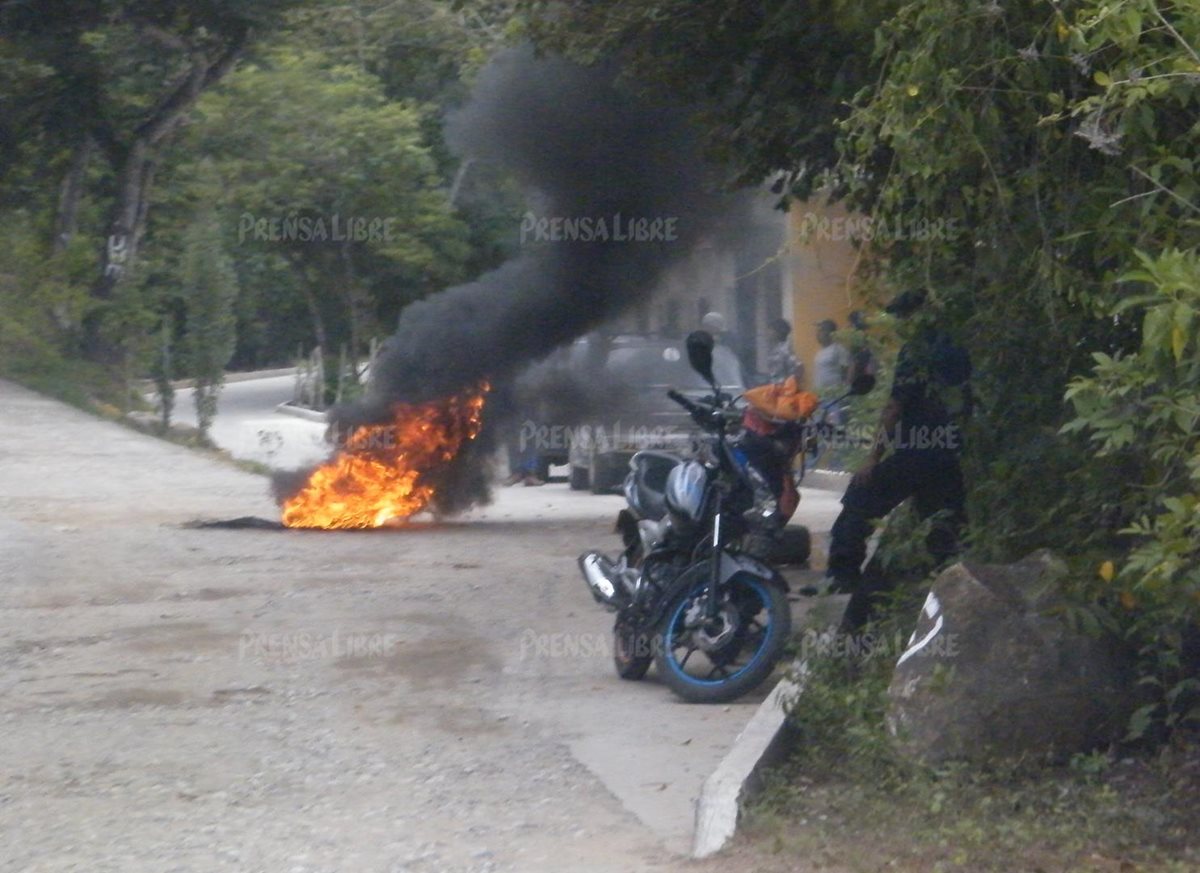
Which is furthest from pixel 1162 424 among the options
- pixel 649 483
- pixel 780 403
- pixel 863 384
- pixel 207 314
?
pixel 207 314

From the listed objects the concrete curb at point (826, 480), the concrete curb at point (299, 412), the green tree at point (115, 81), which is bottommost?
the concrete curb at point (826, 480)

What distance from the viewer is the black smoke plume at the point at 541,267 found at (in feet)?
45.0

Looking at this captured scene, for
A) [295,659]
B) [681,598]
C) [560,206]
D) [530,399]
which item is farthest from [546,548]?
[681,598]

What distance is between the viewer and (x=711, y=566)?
23.8ft

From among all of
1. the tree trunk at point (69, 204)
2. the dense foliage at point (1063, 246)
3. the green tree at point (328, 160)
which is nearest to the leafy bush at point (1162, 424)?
the dense foliage at point (1063, 246)

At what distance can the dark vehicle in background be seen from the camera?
48.6 feet

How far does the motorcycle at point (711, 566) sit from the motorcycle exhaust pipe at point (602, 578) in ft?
0.05

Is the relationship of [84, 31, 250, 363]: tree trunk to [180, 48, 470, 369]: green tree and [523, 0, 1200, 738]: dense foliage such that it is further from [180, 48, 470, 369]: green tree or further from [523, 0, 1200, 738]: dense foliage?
[523, 0, 1200, 738]: dense foliage

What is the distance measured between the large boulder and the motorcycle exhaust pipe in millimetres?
2451

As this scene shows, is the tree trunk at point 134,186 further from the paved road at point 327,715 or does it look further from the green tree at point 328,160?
the paved road at point 327,715

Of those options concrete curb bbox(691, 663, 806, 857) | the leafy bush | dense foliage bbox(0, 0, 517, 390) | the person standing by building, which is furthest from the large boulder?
dense foliage bbox(0, 0, 517, 390)

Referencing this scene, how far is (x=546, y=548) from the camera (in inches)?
500

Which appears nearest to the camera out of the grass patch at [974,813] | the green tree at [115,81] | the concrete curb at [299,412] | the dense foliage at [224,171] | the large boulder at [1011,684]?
the grass patch at [974,813]

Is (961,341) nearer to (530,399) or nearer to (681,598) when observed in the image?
(681,598)
